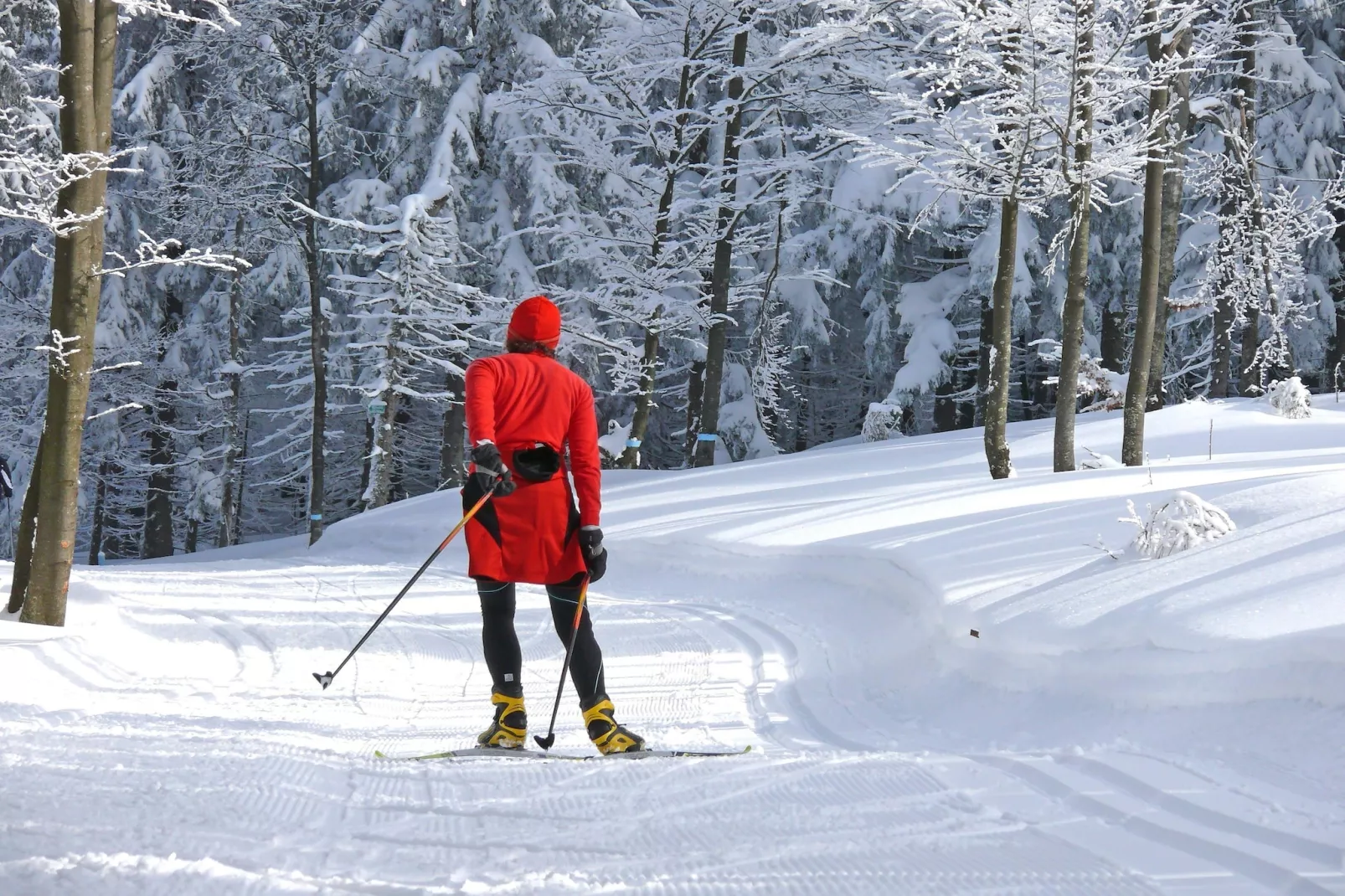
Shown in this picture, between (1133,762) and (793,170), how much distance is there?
51.3 feet

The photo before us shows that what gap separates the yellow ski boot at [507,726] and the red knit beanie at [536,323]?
1.56m

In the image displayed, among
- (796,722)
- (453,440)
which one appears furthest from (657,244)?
(796,722)

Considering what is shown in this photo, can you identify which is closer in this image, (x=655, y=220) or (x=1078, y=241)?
(x=1078, y=241)

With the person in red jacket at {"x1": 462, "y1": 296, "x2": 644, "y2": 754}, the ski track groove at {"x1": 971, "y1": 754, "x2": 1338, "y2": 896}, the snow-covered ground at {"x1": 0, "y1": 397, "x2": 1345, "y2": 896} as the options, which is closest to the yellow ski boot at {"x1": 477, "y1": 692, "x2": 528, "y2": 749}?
the person in red jacket at {"x1": 462, "y1": 296, "x2": 644, "y2": 754}

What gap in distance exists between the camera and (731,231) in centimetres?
1881

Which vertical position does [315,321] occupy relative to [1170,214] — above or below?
below

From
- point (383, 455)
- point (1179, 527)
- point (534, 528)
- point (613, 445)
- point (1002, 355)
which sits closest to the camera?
point (534, 528)

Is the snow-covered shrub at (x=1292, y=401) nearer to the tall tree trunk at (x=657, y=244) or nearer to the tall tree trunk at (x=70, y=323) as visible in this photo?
the tall tree trunk at (x=657, y=244)

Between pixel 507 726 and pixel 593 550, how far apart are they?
32.5 inches

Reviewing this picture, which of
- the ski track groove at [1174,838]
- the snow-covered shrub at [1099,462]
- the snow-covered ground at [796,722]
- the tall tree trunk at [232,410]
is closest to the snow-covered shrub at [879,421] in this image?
the snow-covered shrub at [1099,462]

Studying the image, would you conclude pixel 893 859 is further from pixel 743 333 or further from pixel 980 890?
pixel 743 333

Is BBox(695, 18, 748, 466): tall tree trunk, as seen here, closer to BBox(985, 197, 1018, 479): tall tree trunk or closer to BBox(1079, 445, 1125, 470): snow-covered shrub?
BBox(985, 197, 1018, 479): tall tree trunk

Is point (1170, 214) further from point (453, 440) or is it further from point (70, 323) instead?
point (70, 323)

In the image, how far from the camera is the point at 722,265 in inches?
742
